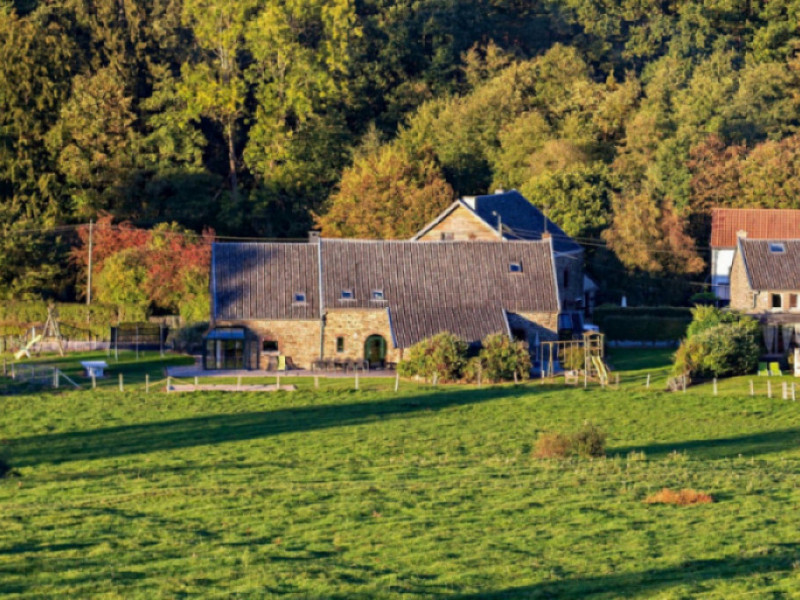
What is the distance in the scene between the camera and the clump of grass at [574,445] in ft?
128

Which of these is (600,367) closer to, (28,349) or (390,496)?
(28,349)

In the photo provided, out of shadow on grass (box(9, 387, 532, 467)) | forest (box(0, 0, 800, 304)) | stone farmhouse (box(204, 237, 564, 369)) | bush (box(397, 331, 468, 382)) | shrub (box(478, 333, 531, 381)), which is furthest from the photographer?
forest (box(0, 0, 800, 304))

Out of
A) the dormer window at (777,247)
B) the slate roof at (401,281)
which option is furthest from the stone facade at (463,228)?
the dormer window at (777,247)

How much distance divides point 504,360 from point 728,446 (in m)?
14.6

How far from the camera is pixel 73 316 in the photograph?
68.3 metres

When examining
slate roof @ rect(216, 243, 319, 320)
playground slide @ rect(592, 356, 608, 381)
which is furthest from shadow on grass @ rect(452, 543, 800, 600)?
slate roof @ rect(216, 243, 319, 320)

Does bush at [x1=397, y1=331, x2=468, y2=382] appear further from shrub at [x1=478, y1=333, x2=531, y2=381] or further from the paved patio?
the paved patio

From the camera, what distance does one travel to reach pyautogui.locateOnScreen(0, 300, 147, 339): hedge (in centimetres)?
6744

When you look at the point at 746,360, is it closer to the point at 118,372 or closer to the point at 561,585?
the point at 118,372

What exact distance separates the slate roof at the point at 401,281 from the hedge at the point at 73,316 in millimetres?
8035

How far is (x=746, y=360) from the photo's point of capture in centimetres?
5722

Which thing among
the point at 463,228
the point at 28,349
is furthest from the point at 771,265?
the point at 28,349

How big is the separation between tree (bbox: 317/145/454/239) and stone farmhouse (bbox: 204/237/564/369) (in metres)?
15.1

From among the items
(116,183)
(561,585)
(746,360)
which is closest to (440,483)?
(561,585)
